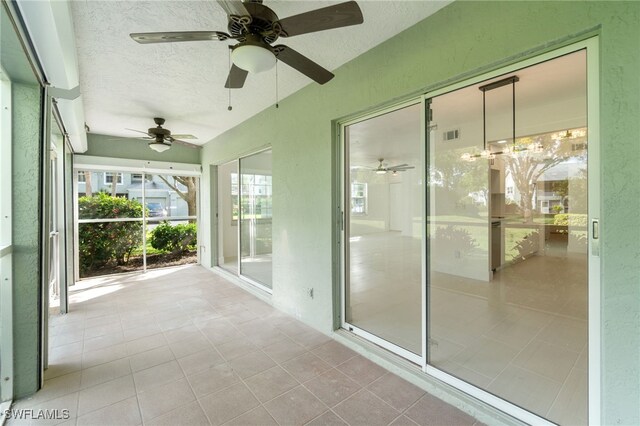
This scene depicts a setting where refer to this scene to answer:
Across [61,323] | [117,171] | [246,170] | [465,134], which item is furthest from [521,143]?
[117,171]

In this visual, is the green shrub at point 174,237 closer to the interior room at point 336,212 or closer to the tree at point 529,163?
the interior room at point 336,212

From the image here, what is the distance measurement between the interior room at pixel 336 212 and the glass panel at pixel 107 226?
13 centimetres

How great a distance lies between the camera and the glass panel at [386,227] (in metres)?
2.99

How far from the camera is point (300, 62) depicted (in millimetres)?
1855

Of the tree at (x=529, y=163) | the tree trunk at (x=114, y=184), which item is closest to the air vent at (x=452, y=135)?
the tree at (x=529, y=163)

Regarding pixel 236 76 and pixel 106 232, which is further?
pixel 106 232

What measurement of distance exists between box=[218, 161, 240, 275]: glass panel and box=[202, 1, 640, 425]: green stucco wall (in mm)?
3017

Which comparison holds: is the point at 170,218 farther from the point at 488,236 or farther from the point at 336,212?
the point at 488,236

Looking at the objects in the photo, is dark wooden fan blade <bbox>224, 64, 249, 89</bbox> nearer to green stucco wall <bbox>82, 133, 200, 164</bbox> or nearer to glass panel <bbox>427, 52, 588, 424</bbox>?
glass panel <bbox>427, 52, 588, 424</bbox>

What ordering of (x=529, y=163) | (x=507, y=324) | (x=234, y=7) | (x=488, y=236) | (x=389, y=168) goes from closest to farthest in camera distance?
(x=234, y=7) → (x=507, y=324) → (x=529, y=163) → (x=488, y=236) → (x=389, y=168)

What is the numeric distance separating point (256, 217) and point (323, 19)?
12.2 feet

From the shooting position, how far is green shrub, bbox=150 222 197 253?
242 inches

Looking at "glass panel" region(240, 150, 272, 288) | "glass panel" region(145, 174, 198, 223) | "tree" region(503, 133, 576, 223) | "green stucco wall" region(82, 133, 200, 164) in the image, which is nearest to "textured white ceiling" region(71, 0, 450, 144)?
"glass panel" region(240, 150, 272, 288)

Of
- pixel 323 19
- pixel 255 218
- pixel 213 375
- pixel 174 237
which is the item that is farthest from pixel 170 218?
pixel 323 19
